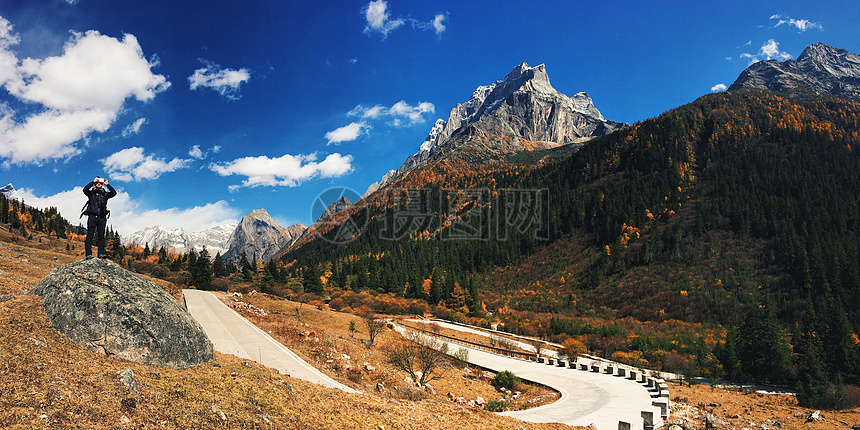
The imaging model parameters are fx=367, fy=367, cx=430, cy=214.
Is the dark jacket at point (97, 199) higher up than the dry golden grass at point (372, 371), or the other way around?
the dark jacket at point (97, 199)

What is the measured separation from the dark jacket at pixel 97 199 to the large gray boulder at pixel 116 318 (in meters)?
2.04

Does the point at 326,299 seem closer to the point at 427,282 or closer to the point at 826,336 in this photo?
the point at 427,282

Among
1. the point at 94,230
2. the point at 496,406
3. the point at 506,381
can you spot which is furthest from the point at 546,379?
the point at 94,230

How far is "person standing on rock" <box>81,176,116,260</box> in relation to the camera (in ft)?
38.0

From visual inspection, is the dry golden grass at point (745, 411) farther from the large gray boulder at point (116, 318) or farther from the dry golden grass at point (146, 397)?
the large gray boulder at point (116, 318)

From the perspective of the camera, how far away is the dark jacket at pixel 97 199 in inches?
455

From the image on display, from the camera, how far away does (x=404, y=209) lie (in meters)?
177

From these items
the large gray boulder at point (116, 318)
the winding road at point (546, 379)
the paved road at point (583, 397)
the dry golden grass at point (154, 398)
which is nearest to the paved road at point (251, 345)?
the winding road at point (546, 379)

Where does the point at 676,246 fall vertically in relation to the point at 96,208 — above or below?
above

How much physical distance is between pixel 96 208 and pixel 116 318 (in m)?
5.06

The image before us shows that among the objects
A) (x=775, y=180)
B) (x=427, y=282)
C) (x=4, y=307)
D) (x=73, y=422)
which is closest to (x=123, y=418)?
(x=73, y=422)

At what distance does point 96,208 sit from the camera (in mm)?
11688

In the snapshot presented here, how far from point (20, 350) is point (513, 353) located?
106 ft

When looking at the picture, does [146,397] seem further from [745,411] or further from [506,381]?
[745,411]
